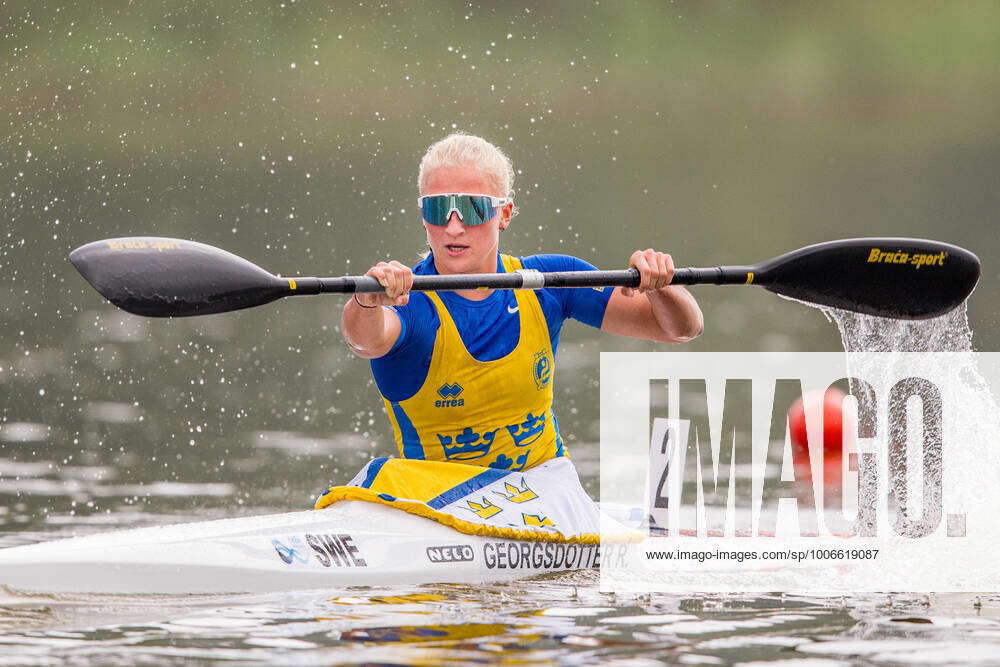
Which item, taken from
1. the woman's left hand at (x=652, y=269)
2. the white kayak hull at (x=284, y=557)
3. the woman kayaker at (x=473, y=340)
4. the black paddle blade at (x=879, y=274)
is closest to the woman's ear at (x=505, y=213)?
the woman kayaker at (x=473, y=340)

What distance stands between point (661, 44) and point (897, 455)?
22.4 meters

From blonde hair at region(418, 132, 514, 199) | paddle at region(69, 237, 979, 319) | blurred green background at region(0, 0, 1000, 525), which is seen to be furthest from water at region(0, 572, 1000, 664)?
blurred green background at region(0, 0, 1000, 525)

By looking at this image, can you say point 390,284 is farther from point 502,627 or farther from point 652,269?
point 502,627

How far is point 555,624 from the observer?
4586mm

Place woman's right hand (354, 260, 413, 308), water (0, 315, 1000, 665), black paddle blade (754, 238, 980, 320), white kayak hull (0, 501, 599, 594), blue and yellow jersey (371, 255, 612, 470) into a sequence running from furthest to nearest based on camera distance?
black paddle blade (754, 238, 980, 320) → blue and yellow jersey (371, 255, 612, 470) → woman's right hand (354, 260, 413, 308) → white kayak hull (0, 501, 599, 594) → water (0, 315, 1000, 665)

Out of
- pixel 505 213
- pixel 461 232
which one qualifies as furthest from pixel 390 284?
pixel 505 213

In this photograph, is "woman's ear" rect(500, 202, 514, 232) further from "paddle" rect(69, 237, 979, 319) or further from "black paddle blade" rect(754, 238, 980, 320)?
"black paddle blade" rect(754, 238, 980, 320)

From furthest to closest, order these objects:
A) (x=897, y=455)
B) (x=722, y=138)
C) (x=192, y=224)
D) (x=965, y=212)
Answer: (x=722, y=138), (x=965, y=212), (x=192, y=224), (x=897, y=455)

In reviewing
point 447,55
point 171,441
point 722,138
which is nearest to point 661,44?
point 722,138

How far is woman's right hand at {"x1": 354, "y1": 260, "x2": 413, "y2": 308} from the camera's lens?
5.04 m

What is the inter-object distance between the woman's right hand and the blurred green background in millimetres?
10354

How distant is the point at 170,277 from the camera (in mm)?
5363

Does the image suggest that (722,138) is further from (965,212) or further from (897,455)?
(897,455)

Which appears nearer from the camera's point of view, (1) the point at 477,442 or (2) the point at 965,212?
(1) the point at 477,442
